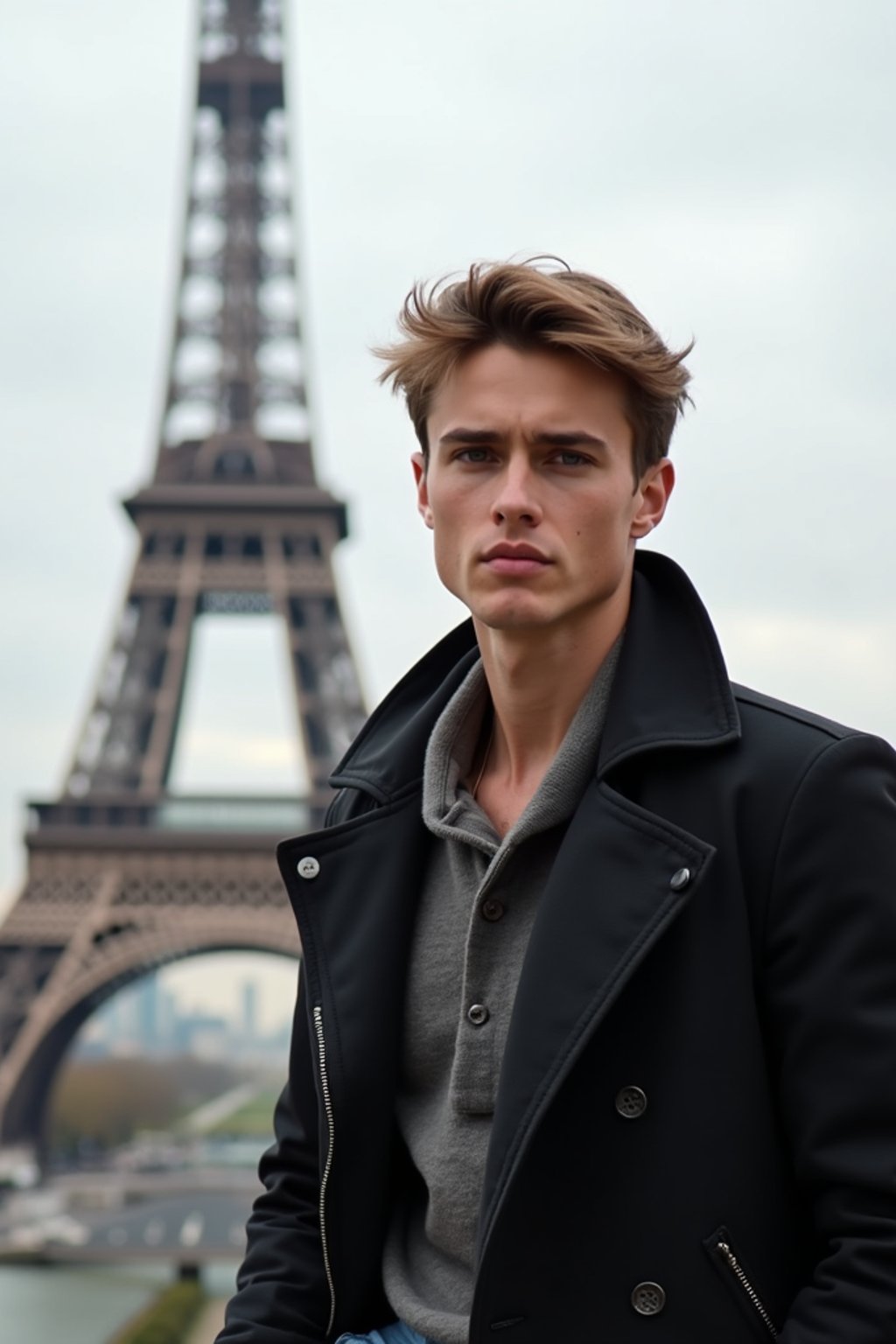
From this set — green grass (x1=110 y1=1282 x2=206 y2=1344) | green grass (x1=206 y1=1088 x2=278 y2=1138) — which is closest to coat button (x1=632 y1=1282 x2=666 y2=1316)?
green grass (x1=110 y1=1282 x2=206 y2=1344)

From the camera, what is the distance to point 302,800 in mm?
31922

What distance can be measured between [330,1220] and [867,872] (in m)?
0.93

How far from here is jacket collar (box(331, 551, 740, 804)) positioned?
2.58 m

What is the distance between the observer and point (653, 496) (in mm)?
2766

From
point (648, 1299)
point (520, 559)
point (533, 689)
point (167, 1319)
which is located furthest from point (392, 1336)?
point (167, 1319)

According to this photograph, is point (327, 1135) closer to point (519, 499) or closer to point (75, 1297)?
point (519, 499)

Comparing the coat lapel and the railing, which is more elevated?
the railing

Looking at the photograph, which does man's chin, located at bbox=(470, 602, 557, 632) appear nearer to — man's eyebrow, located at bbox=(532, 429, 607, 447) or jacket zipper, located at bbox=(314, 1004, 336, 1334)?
man's eyebrow, located at bbox=(532, 429, 607, 447)

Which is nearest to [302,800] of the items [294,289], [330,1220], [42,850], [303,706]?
[303,706]

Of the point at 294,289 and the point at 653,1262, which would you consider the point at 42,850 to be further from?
the point at 653,1262

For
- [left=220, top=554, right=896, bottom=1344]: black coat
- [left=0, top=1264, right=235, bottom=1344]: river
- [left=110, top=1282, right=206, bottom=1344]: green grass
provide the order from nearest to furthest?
[left=220, top=554, right=896, bottom=1344]: black coat, [left=110, top=1282, right=206, bottom=1344]: green grass, [left=0, top=1264, right=235, bottom=1344]: river

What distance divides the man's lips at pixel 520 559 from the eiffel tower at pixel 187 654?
27266 mm

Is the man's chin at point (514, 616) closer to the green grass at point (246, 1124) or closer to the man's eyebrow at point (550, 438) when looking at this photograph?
the man's eyebrow at point (550, 438)

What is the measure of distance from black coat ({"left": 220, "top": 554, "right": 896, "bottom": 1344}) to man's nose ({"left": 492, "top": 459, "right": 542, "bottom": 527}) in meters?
0.29
